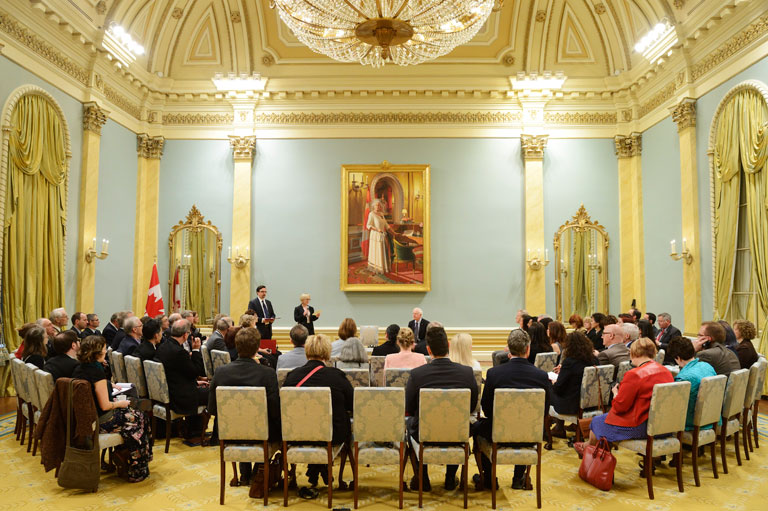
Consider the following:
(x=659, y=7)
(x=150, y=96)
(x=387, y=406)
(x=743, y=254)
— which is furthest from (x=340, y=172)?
(x=387, y=406)

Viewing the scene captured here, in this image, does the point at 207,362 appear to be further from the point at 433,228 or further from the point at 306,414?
the point at 433,228

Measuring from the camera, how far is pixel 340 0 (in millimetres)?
6941

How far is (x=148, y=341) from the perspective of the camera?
20.1 feet

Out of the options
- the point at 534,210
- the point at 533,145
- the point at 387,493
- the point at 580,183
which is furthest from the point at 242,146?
the point at 387,493

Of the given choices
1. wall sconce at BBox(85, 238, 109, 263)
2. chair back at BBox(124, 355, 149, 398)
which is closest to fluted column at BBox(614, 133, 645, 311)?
chair back at BBox(124, 355, 149, 398)

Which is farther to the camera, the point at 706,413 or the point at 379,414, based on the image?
the point at 706,413

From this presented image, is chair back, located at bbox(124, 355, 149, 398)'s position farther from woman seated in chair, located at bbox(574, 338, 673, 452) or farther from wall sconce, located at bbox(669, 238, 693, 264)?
wall sconce, located at bbox(669, 238, 693, 264)

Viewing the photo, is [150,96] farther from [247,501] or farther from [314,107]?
[247,501]

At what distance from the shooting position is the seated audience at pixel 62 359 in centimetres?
513

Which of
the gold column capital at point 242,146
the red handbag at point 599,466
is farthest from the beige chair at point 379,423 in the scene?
the gold column capital at point 242,146

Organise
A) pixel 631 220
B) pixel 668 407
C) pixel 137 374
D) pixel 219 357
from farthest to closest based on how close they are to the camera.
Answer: pixel 631 220 < pixel 219 357 < pixel 137 374 < pixel 668 407

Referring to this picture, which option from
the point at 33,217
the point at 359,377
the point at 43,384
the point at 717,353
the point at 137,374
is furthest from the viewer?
the point at 33,217

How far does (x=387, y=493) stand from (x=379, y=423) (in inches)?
29.4

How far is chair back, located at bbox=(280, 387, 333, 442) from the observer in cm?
436
